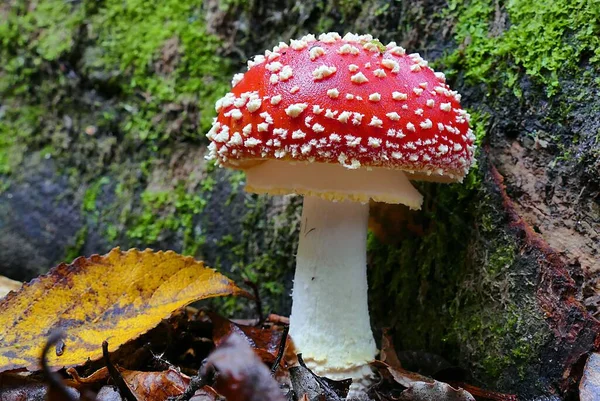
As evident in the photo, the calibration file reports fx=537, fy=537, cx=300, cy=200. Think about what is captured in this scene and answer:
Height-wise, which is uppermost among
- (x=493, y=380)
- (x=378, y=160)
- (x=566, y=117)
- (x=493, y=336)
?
(x=566, y=117)

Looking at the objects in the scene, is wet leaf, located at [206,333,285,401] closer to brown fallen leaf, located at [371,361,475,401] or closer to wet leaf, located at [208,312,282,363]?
brown fallen leaf, located at [371,361,475,401]

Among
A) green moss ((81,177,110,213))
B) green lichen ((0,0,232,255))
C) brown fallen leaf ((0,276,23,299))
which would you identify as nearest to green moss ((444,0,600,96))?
green lichen ((0,0,232,255))

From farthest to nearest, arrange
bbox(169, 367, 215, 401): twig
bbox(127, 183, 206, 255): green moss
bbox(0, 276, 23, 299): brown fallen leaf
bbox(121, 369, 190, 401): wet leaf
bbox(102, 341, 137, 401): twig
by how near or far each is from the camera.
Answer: bbox(127, 183, 206, 255): green moss
bbox(0, 276, 23, 299): brown fallen leaf
bbox(121, 369, 190, 401): wet leaf
bbox(102, 341, 137, 401): twig
bbox(169, 367, 215, 401): twig

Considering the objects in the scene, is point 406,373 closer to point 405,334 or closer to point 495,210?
point 405,334

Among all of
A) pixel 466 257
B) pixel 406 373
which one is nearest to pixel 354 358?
pixel 406 373

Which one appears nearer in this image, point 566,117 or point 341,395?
point 341,395
